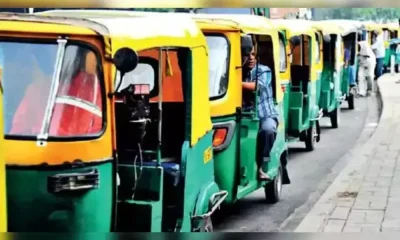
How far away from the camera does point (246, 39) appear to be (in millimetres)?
5273

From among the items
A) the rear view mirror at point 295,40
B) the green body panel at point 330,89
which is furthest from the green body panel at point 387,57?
the green body panel at point 330,89

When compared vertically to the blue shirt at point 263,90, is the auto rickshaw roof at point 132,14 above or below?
above

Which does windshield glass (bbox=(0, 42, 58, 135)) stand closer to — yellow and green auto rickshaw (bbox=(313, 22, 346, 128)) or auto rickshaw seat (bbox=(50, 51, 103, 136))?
auto rickshaw seat (bbox=(50, 51, 103, 136))

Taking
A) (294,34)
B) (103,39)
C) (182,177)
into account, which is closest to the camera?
(103,39)

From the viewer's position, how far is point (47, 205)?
3133 mm

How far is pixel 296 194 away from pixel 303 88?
8.18 ft

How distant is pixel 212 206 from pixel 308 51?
3.92 m

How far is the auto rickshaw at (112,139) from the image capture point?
10.3 feet

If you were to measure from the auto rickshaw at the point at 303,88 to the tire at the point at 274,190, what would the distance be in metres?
1.25

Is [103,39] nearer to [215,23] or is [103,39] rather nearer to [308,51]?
[215,23]

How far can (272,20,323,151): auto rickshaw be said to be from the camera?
7348mm

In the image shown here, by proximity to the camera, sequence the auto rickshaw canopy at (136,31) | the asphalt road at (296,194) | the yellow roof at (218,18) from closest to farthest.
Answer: the auto rickshaw canopy at (136,31) → the yellow roof at (218,18) → the asphalt road at (296,194)

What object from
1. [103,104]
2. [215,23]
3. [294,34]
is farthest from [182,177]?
[294,34]

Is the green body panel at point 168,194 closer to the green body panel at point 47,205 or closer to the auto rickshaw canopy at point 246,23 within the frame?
the green body panel at point 47,205
